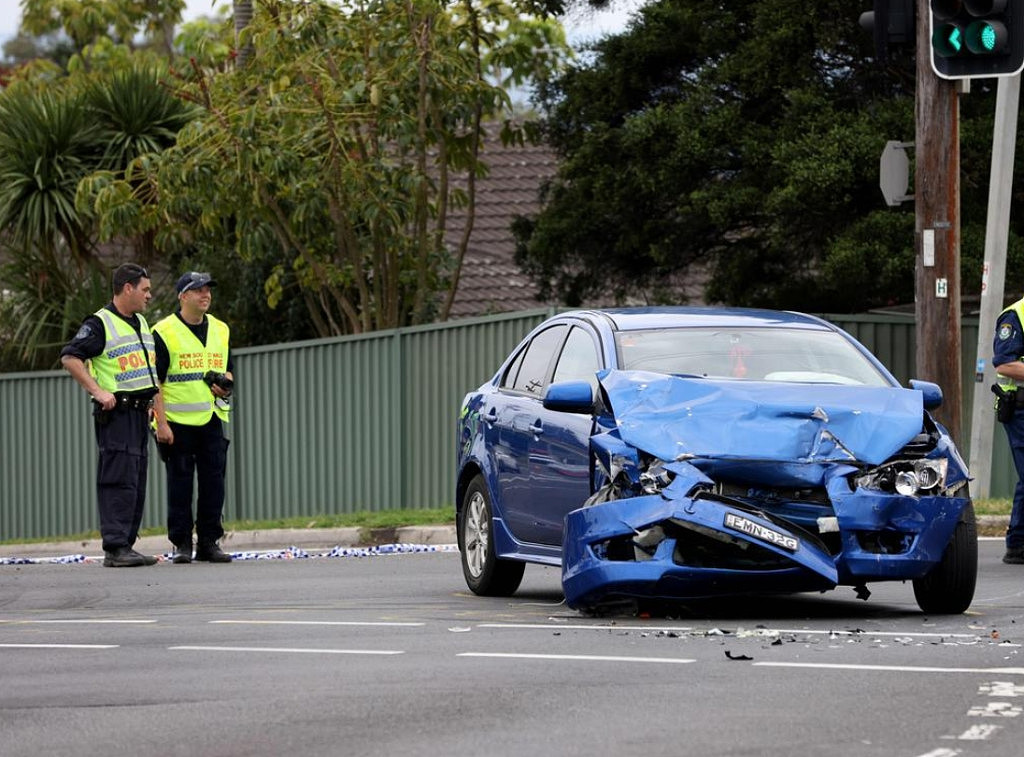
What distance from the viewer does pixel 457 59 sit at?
70.6 feet

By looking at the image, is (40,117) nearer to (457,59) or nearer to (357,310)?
(357,310)

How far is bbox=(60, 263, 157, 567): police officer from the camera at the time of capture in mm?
13797

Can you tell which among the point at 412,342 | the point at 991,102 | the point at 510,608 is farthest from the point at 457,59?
the point at 510,608

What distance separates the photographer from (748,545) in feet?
28.1

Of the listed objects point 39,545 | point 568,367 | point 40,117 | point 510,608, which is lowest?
point 39,545

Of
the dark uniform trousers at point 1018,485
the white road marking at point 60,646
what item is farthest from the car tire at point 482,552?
the dark uniform trousers at point 1018,485

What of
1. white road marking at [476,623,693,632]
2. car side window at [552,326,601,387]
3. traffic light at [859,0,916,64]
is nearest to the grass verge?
traffic light at [859,0,916,64]

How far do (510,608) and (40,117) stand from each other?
53.8ft

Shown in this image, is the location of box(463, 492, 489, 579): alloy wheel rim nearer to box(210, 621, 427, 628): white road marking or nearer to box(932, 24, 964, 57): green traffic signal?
box(210, 621, 427, 628): white road marking

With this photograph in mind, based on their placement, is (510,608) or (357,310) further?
(357,310)

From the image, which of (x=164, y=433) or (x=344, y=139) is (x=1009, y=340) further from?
(x=344, y=139)

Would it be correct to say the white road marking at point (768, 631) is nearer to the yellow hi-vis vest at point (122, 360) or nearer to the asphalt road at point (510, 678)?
the asphalt road at point (510, 678)

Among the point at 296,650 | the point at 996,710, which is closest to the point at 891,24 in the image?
the point at 296,650

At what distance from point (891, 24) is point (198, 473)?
5719 mm
